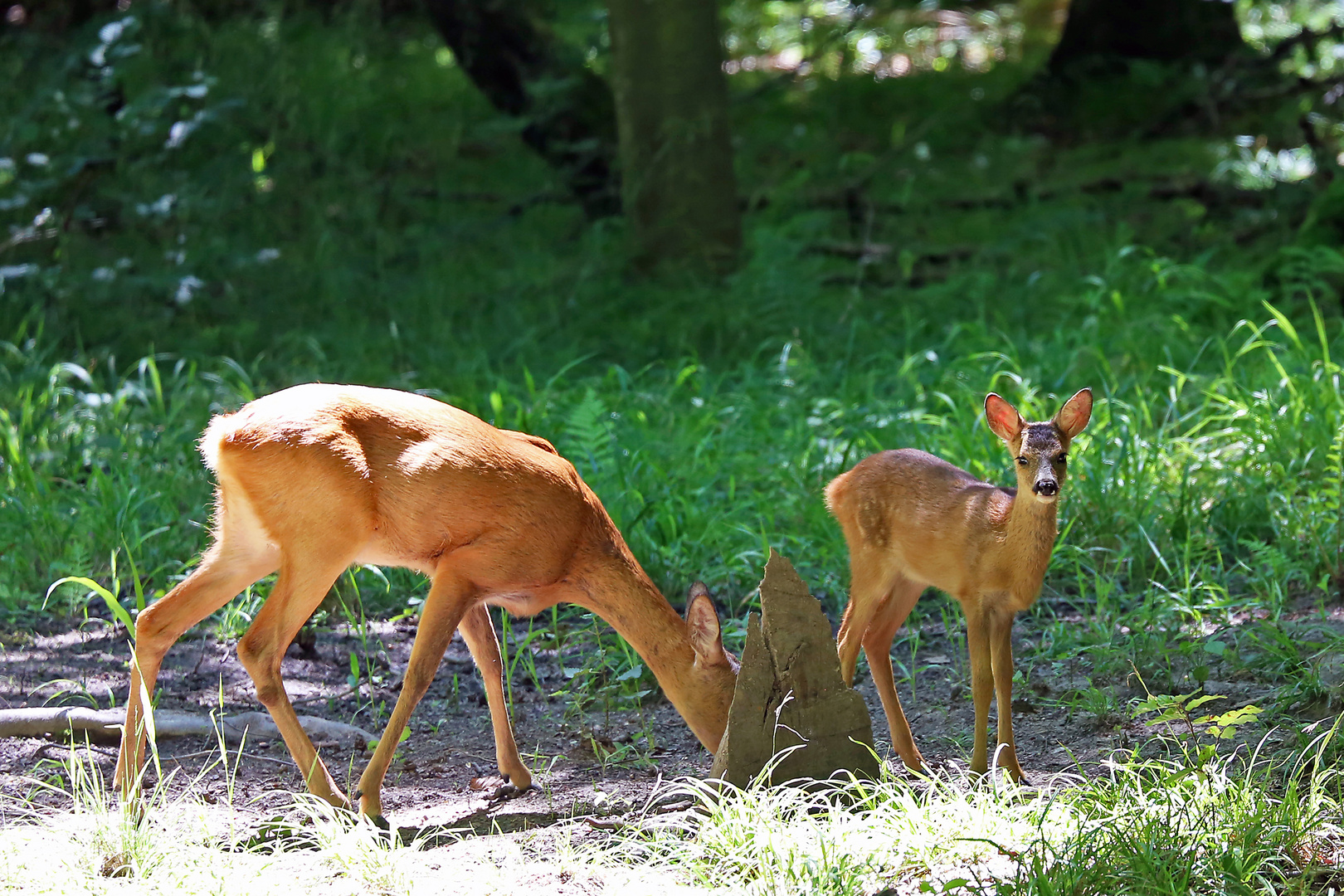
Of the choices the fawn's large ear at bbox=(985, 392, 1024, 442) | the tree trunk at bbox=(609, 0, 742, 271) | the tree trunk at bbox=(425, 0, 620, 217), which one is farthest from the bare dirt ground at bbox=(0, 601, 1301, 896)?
the tree trunk at bbox=(425, 0, 620, 217)

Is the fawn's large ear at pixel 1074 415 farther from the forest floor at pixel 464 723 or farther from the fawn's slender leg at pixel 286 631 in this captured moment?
the fawn's slender leg at pixel 286 631

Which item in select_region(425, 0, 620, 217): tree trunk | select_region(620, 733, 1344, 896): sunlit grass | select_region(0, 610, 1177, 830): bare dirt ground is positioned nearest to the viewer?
select_region(620, 733, 1344, 896): sunlit grass

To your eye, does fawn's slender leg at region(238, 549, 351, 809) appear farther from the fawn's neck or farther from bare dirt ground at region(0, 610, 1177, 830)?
the fawn's neck

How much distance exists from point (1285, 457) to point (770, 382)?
2.78 metres

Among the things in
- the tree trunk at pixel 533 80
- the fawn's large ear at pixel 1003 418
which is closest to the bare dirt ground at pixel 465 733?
the fawn's large ear at pixel 1003 418

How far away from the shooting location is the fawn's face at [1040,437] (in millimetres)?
3791

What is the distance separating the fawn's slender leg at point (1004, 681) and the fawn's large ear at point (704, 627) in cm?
81

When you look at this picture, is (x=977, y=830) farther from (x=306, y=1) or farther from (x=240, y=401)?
(x=306, y=1)

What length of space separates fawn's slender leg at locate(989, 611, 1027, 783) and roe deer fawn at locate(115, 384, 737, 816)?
0.78m

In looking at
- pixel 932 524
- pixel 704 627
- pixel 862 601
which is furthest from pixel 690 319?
pixel 704 627

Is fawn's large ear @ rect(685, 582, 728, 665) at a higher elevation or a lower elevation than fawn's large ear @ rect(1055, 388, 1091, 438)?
lower

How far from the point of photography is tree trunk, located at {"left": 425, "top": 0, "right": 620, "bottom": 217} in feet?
35.4

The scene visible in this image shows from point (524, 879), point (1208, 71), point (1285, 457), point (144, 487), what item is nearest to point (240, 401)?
point (144, 487)

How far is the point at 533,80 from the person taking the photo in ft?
34.8
